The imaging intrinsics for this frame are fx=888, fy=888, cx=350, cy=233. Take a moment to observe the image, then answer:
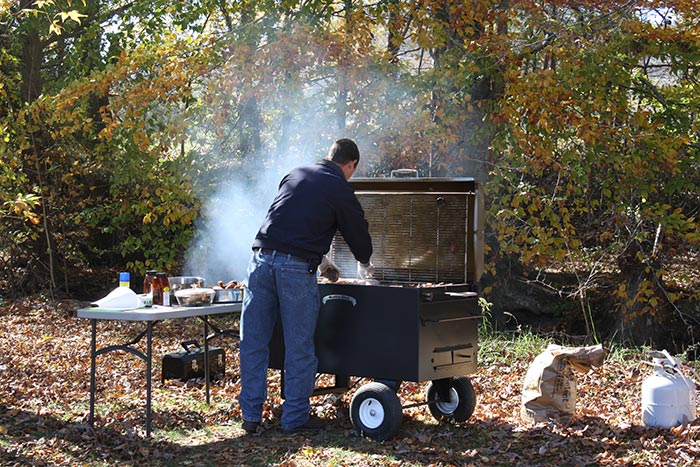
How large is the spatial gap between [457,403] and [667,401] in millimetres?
1241

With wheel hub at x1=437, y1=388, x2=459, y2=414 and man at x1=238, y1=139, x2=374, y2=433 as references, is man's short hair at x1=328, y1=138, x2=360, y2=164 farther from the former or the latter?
wheel hub at x1=437, y1=388, x2=459, y2=414

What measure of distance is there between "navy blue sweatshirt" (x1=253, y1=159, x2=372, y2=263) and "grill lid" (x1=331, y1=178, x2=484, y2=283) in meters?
0.58

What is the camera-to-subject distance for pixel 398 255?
5.90 m

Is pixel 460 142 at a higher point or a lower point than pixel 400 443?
higher

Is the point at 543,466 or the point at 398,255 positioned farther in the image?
the point at 398,255

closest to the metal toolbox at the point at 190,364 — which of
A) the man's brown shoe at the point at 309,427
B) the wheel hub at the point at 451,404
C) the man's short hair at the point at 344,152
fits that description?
the man's brown shoe at the point at 309,427

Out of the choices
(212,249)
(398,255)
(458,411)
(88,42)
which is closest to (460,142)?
(212,249)

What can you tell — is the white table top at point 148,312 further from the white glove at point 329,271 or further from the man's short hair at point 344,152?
the man's short hair at point 344,152

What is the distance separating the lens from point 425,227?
18.9 feet

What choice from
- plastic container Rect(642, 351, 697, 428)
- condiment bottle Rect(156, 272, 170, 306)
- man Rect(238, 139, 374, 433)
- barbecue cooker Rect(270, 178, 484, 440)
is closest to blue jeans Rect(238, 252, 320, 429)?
man Rect(238, 139, 374, 433)

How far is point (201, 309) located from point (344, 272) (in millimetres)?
1106

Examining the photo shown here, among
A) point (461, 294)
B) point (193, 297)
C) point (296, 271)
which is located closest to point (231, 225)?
point (193, 297)

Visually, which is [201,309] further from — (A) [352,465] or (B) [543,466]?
(B) [543,466]

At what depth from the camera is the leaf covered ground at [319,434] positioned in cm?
484
